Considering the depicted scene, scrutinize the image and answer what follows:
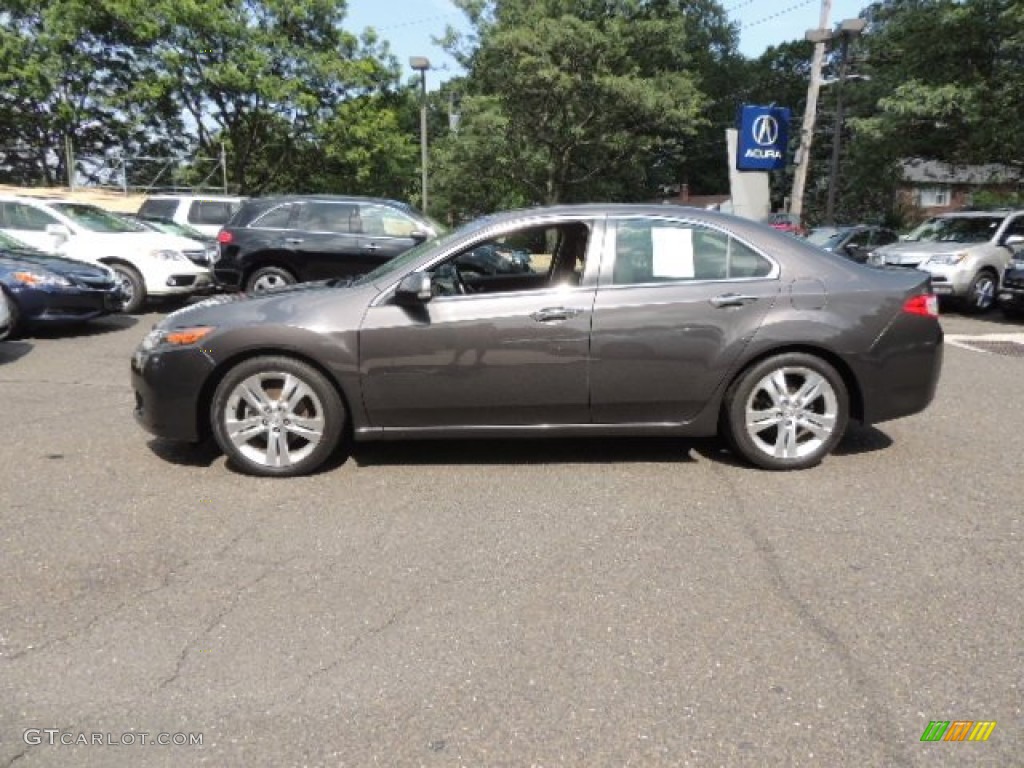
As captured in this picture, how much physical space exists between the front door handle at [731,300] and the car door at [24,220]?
10.8 meters

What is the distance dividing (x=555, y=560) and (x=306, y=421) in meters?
1.74

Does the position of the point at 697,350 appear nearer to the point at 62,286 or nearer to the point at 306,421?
the point at 306,421

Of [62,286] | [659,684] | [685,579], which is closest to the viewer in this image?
[659,684]

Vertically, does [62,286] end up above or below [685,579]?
above

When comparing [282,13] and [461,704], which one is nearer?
[461,704]

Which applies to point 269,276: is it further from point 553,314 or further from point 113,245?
point 553,314

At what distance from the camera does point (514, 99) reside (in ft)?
96.7

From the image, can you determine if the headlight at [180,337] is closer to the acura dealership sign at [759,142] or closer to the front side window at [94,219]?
the front side window at [94,219]

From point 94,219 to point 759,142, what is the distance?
482 inches

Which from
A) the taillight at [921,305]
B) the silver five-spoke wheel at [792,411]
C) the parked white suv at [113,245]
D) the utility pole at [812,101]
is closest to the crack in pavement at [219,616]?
the silver five-spoke wheel at [792,411]

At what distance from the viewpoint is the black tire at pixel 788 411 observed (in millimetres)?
4398

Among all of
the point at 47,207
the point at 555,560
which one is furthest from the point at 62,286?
the point at 555,560

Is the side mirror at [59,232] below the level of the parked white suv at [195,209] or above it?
below

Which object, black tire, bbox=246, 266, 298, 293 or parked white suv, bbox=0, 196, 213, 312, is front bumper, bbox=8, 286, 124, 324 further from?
black tire, bbox=246, 266, 298, 293
